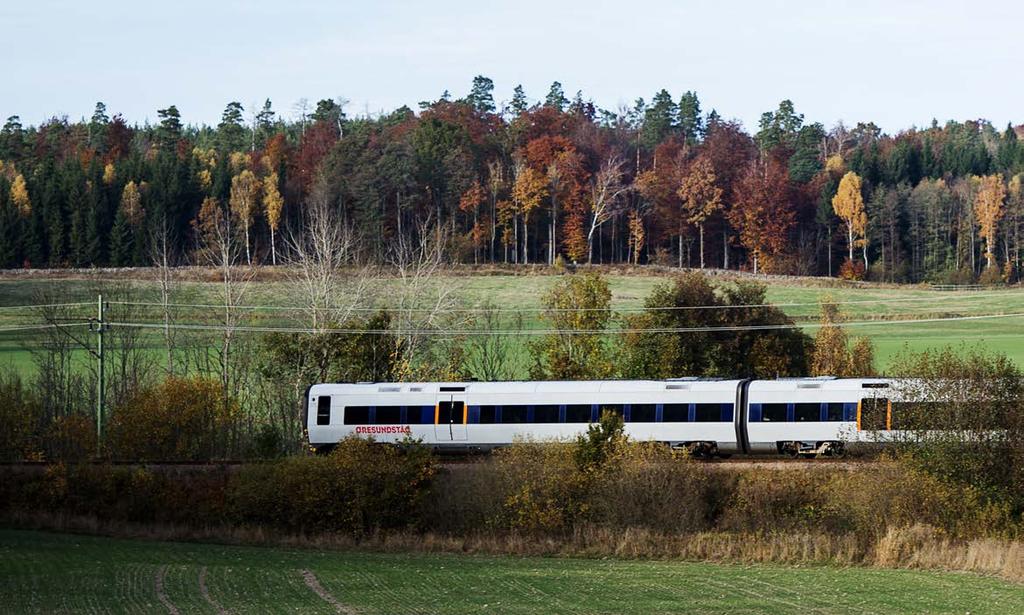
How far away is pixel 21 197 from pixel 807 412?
10654cm

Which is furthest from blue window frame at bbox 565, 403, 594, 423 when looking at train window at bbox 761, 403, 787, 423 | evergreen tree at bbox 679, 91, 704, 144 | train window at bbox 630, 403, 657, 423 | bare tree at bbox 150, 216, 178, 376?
evergreen tree at bbox 679, 91, 704, 144

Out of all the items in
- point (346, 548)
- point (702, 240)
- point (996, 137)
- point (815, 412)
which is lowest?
point (346, 548)

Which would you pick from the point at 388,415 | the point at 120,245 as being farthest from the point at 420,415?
the point at 120,245

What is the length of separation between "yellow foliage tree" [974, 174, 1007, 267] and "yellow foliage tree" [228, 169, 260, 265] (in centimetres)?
7135

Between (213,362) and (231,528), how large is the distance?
40.9 meters

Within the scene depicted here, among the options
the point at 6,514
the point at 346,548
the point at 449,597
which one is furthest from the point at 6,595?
the point at 6,514

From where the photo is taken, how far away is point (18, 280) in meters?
118

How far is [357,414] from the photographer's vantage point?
180 ft

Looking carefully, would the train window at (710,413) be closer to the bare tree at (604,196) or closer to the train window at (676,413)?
the train window at (676,413)

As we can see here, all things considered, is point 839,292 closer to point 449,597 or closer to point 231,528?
point 231,528

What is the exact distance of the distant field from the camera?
94.3m

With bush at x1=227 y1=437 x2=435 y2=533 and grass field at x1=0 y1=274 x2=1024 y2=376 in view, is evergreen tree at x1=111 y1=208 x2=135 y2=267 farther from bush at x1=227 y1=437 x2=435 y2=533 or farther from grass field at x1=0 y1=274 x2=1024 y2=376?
bush at x1=227 y1=437 x2=435 y2=533

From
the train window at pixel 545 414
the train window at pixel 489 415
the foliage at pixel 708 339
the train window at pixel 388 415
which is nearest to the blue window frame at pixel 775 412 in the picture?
the train window at pixel 545 414

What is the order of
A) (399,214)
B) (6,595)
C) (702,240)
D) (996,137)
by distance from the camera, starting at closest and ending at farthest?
(6,595) < (399,214) < (702,240) < (996,137)
